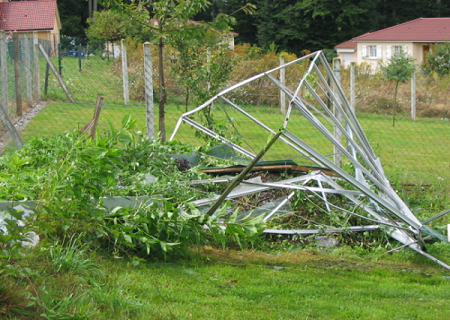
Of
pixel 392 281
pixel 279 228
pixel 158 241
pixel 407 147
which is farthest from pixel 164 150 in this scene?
pixel 407 147

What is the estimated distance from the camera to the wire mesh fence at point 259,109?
31.4 feet

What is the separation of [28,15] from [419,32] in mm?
31785

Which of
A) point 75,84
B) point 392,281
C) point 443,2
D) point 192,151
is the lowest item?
point 392,281

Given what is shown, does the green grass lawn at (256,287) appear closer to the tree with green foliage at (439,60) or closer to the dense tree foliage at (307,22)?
the tree with green foliage at (439,60)

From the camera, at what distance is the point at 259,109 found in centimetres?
1502

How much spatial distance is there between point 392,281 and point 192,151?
9.96 ft

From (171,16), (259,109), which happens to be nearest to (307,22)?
(259,109)

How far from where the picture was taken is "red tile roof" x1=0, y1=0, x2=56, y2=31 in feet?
138

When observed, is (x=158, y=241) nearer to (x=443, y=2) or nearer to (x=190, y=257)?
(x=190, y=257)

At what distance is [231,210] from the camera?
17.9 feet

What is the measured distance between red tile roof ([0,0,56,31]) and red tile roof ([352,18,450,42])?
2534 cm

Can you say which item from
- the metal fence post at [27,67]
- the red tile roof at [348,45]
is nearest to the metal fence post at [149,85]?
the metal fence post at [27,67]

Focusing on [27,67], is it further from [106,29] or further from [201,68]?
[106,29]

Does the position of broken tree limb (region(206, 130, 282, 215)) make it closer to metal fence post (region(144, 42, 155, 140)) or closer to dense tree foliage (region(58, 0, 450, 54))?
metal fence post (region(144, 42, 155, 140))
